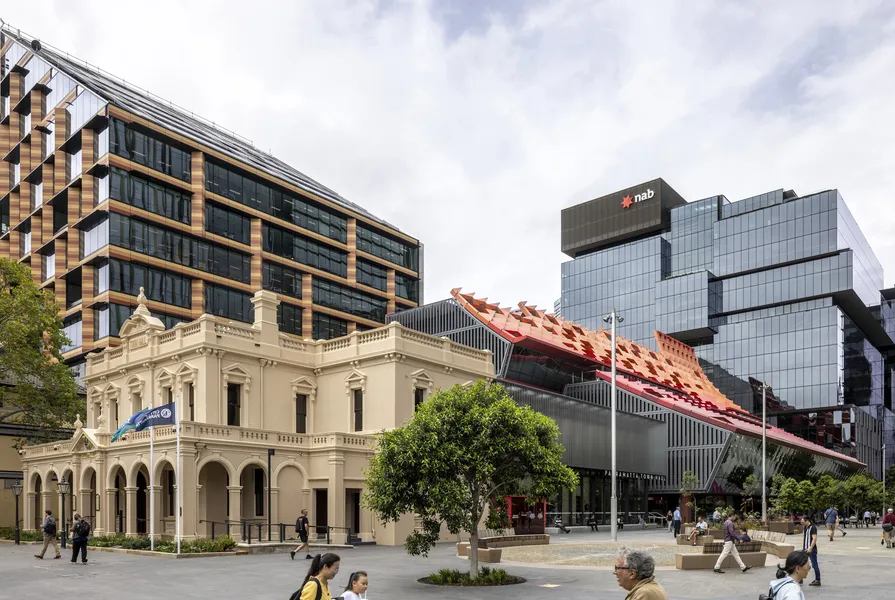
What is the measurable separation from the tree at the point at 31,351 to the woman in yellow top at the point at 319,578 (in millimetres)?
44546

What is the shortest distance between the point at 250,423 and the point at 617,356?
48436mm

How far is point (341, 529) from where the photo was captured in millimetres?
38438

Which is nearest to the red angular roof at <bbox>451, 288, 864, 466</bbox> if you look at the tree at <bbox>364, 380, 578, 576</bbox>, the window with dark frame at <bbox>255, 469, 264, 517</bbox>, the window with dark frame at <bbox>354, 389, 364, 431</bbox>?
the window with dark frame at <bbox>354, 389, 364, 431</bbox>

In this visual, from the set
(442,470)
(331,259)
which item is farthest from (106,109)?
(442,470)

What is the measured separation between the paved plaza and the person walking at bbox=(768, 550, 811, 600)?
39.3 feet

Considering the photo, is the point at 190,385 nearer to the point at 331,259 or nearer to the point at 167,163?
the point at 167,163

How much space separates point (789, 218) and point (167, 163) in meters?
89.1

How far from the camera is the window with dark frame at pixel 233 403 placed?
42219mm

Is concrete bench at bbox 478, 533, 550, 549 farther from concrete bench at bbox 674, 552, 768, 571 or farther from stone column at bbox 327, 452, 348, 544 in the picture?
stone column at bbox 327, 452, 348, 544

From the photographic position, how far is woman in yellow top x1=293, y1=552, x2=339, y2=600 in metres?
9.02

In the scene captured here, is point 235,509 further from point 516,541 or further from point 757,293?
point 757,293

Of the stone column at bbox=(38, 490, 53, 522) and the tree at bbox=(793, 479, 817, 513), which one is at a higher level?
the stone column at bbox=(38, 490, 53, 522)

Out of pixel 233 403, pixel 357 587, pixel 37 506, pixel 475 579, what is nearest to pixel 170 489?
pixel 233 403

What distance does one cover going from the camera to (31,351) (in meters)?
48.3
